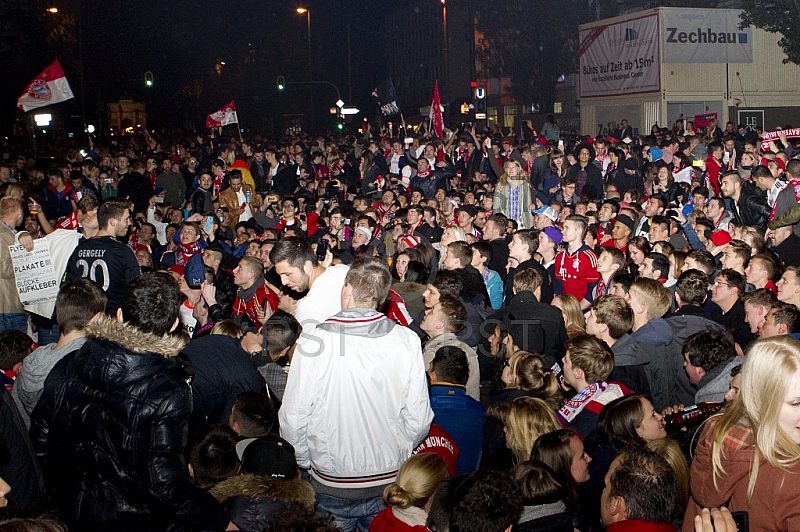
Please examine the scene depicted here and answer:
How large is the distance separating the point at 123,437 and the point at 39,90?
15154 millimetres

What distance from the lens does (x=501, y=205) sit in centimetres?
1255

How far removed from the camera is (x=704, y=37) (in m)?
24.7

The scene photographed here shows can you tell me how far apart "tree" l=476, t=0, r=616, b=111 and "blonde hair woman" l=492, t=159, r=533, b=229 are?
115 feet

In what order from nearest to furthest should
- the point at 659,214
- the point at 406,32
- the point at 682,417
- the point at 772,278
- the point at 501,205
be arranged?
the point at 682,417 < the point at 772,278 < the point at 659,214 < the point at 501,205 < the point at 406,32

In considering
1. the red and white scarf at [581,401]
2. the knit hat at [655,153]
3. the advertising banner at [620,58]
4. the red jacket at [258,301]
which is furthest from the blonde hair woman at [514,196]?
the advertising banner at [620,58]

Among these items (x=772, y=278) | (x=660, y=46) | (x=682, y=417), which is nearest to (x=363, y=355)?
(x=682, y=417)

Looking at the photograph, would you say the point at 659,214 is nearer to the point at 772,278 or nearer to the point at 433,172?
the point at 772,278

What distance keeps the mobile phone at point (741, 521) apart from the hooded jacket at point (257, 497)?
1.73 m

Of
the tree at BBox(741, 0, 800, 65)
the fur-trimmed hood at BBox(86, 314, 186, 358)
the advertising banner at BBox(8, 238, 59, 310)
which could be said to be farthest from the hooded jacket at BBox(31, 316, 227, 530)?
the tree at BBox(741, 0, 800, 65)

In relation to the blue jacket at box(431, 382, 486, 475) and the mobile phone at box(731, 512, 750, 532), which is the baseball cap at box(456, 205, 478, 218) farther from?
the mobile phone at box(731, 512, 750, 532)

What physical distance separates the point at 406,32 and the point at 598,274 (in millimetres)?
84399

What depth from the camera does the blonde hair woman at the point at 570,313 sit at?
6841 millimetres

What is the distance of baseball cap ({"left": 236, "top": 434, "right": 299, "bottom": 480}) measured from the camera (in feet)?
12.4

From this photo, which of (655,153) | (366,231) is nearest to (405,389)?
(366,231)
